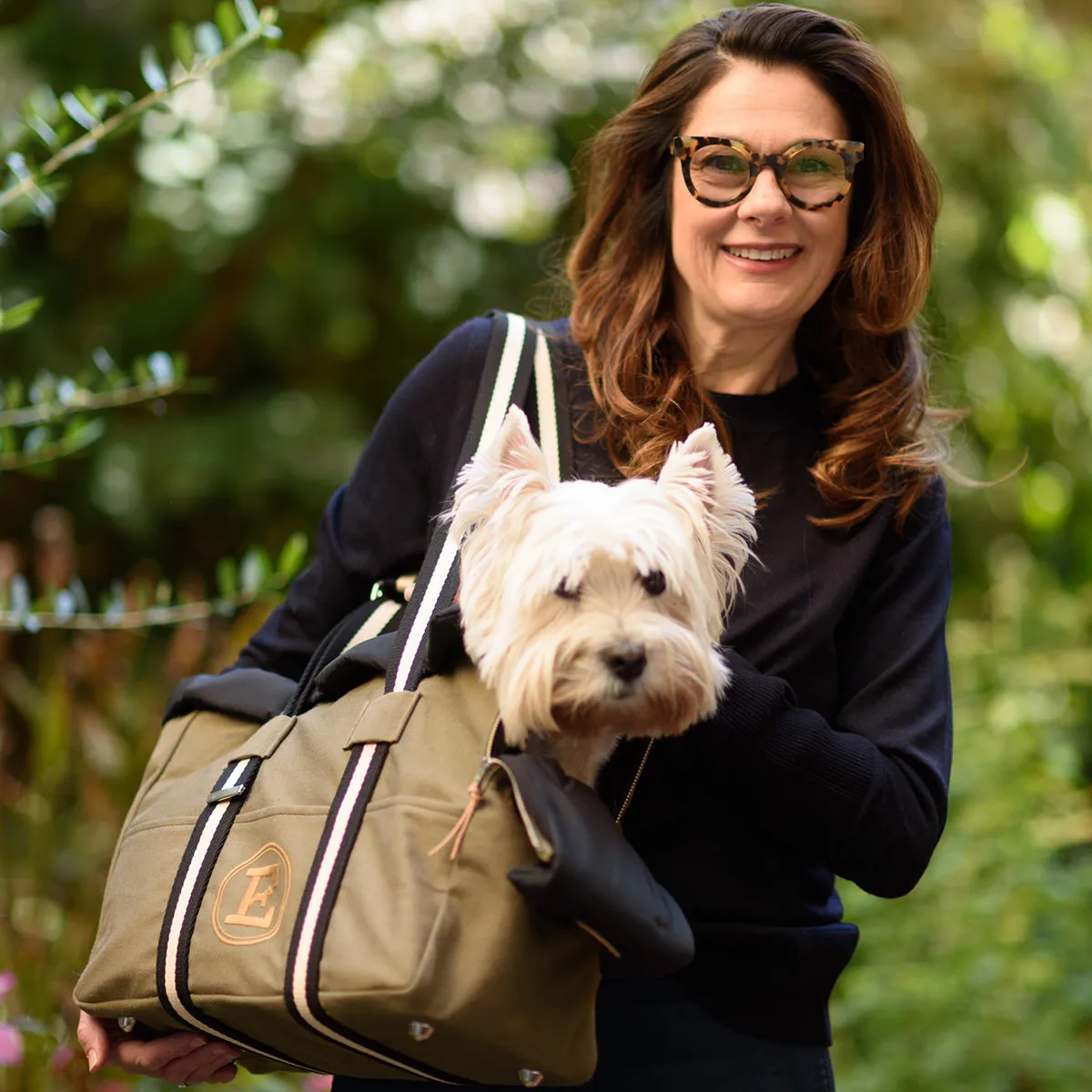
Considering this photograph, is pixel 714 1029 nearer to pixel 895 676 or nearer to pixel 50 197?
pixel 895 676

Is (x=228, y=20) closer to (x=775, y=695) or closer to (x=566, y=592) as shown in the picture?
(x=566, y=592)

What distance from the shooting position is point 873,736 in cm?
195

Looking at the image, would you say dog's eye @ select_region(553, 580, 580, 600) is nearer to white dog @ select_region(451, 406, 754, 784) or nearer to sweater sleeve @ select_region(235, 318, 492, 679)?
white dog @ select_region(451, 406, 754, 784)

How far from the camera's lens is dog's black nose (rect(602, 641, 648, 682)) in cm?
160

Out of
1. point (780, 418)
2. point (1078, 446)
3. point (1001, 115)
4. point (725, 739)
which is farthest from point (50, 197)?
point (1078, 446)

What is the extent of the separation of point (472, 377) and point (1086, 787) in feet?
17.2

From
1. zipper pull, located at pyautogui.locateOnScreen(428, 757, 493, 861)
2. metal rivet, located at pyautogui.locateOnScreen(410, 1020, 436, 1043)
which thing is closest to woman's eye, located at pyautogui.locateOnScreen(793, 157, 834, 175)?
zipper pull, located at pyautogui.locateOnScreen(428, 757, 493, 861)

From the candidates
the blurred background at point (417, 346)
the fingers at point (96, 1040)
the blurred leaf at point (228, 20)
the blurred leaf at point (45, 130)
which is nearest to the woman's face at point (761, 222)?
the blurred leaf at point (228, 20)

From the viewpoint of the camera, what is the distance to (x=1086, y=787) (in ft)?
20.8

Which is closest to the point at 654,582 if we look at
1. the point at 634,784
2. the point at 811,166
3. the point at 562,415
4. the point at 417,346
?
the point at 634,784

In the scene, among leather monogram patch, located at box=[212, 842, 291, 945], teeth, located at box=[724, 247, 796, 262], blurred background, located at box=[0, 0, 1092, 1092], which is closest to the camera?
leather monogram patch, located at box=[212, 842, 291, 945]

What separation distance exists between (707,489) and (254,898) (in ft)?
2.56

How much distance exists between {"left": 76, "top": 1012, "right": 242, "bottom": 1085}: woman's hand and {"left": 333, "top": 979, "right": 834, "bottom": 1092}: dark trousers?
252 mm

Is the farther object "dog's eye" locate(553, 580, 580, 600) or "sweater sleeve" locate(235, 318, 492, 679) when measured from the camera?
"sweater sleeve" locate(235, 318, 492, 679)
